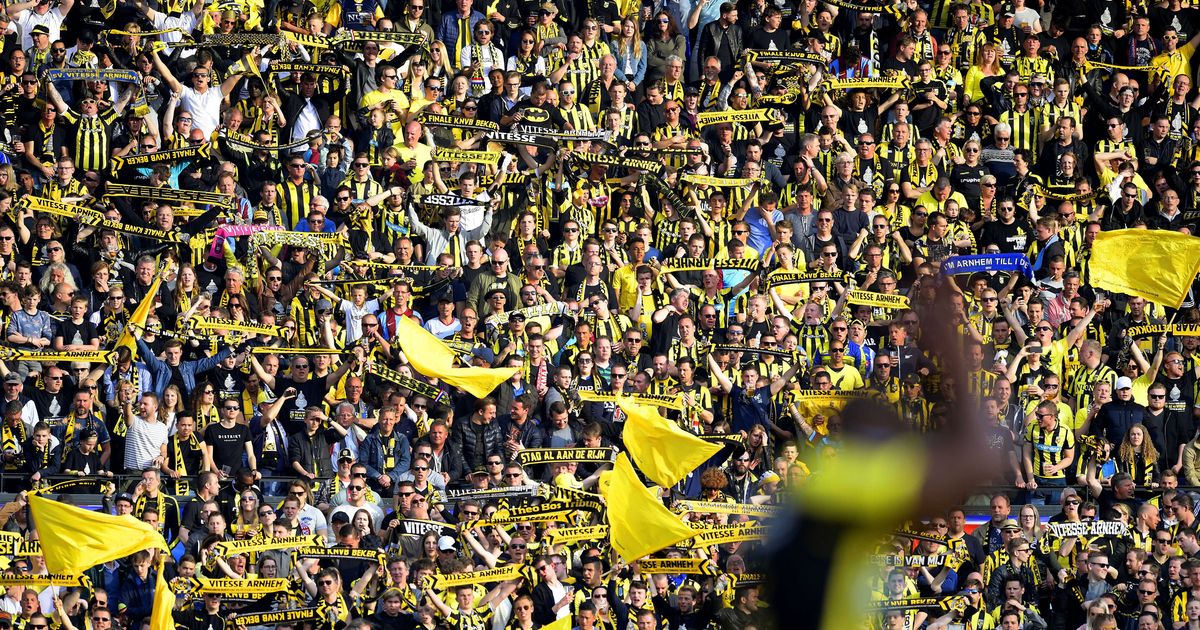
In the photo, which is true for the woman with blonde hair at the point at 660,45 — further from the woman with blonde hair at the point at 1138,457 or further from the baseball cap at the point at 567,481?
the woman with blonde hair at the point at 1138,457

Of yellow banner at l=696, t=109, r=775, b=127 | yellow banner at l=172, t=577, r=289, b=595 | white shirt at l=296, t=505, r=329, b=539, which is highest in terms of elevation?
yellow banner at l=696, t=109, r=775, b=127

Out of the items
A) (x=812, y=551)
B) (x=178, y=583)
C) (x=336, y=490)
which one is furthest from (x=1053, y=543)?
(x=812, y=551)

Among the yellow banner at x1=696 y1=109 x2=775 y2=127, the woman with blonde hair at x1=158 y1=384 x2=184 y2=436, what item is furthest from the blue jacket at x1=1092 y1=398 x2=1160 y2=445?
the woman with blonde hair at x1=158 y1=384 x2=184 y2=436

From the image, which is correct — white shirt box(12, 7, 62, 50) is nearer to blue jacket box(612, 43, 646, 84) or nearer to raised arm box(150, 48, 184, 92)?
raised arm box(150, 48, 184, 92)

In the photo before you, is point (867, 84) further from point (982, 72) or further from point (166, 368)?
point (166, 368)

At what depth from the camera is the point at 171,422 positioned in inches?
566

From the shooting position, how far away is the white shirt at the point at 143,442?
46.3ft

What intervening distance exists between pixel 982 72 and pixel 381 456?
24.0 feet

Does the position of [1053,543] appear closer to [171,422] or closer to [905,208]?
[905,208]

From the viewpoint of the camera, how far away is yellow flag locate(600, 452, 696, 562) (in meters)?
13.5

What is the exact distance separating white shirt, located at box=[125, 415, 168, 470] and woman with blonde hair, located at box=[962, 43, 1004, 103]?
329 inches

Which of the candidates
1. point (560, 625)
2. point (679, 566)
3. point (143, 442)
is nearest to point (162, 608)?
point (143, 442)

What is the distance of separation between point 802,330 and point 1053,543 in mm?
2774

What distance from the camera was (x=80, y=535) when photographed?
Answer: 43.3 ft
